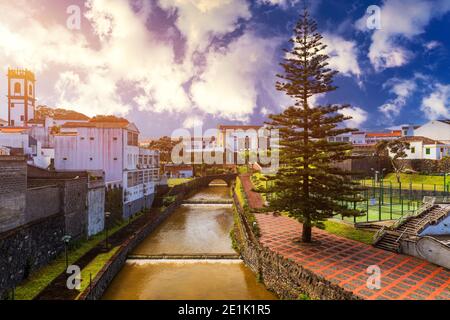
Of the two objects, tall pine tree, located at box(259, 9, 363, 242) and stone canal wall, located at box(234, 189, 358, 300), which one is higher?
tall pine tree, located at box(259, 9, 363, 242)

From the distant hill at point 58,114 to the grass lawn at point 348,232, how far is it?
43.6m

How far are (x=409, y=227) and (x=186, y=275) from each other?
14.6 meters

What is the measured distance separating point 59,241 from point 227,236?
13612 mm

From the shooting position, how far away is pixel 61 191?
18922 millimetres

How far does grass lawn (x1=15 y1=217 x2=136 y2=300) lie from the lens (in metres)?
13.4

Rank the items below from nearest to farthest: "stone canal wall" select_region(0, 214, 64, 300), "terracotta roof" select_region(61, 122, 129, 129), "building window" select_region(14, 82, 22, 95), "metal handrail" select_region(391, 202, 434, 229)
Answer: "stone canal wall" select_region(0, 214, 64, 300)
"metal handrail" select_region(391, 202, 434, 229)
"terracotta roof" select_region(61, 122, 129, 129)
"building window" select_region(14, 82, 22, 95)

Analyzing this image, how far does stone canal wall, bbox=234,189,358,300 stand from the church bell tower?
53745 millimetres

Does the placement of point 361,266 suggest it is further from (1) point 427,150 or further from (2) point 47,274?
(1) point 427,150

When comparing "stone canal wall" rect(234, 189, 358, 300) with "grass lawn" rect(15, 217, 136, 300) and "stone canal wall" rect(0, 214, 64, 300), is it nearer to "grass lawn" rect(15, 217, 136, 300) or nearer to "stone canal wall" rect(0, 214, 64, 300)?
"grass lawn" rect(15, 217, 136, 300)

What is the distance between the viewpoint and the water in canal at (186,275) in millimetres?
15672

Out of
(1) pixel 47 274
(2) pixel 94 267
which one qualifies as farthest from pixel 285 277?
(1) pixel 47 274

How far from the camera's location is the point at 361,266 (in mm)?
15156

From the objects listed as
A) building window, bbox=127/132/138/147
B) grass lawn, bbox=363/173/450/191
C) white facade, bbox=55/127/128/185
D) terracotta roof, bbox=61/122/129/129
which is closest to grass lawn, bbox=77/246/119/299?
white facade, bbox=55/127/128/185

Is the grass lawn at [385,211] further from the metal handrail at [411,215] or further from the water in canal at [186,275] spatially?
the water in canal at [186,275]
